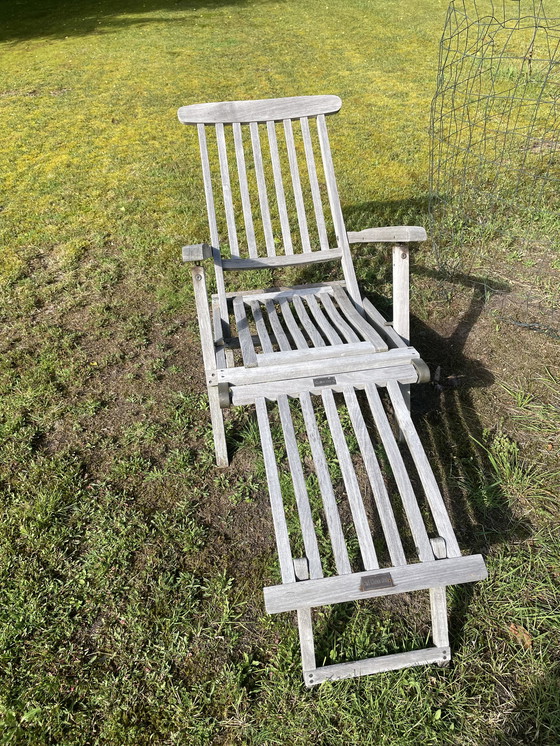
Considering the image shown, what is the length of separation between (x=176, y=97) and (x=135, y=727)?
8937mm

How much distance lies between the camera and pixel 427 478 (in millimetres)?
2094

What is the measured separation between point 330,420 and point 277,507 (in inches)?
17.9

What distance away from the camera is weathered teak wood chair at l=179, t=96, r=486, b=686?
6.10 feet

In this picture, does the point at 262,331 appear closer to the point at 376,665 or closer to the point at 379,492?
the point at 379,492

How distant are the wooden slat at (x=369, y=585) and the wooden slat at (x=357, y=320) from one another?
1.00 metres

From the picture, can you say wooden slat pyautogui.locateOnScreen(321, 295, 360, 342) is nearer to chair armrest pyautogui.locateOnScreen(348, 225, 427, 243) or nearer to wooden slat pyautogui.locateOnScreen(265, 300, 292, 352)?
wooden slat pyautogui.locateOnScreen(265, 300, 292, 352)

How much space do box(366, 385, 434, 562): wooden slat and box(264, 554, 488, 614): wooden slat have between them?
0.07 meters

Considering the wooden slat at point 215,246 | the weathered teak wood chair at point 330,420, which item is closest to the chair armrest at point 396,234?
the weathered teak wood chair at point 330,420

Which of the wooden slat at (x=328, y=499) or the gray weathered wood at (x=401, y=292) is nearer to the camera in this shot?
the wooden slat at (x=328, y=499)

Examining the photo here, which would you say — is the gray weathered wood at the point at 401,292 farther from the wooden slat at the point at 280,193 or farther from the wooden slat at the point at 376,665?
the wooden slat at the point at 376,665

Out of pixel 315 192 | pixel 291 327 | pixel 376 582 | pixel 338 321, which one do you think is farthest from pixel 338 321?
pixel 376 582

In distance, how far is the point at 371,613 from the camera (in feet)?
7.06

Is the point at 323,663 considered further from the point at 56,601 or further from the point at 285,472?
the point at 56,601

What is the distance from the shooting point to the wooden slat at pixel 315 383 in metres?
2.34
